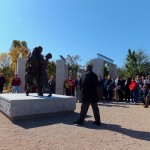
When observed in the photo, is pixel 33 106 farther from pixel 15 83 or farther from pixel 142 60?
pixel 142 60

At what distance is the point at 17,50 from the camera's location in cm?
5284

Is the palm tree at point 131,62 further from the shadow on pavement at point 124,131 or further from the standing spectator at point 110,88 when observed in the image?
the shadow on pavement at point 124,131

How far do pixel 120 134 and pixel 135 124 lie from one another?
171cm

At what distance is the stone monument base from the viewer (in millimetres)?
9086

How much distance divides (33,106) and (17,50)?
1760 inches

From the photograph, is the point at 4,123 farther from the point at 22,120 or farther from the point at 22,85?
the point at 22,85

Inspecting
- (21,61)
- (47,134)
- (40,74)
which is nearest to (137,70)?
(21,61)

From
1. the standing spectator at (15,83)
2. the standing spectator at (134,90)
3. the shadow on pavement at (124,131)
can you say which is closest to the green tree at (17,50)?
the standing spectator at (15,83)

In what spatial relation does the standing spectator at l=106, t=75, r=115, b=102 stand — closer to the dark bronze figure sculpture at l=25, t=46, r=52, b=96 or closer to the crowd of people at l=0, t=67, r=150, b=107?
the crowd of people at l=0, t=67, r=150, b=107

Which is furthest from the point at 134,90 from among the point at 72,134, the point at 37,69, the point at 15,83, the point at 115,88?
the point at 72,134

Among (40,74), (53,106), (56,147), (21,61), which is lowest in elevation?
(56,147)

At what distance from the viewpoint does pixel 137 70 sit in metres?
52.6

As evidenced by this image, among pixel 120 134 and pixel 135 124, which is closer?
pixel 120 134

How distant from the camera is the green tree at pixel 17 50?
51375mm
